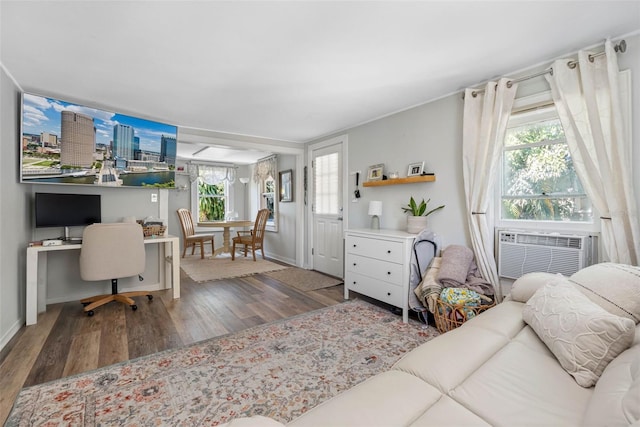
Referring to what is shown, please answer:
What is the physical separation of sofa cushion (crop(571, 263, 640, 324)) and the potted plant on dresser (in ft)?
4.90

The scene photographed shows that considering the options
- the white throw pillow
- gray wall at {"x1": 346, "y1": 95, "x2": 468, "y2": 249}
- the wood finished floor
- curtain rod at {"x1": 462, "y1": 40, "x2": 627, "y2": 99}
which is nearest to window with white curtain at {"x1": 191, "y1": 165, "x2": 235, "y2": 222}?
the wood finished floor

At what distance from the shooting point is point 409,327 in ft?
8.55

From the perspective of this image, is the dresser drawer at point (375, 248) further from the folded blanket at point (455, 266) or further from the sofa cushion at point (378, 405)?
the sofa cushion at point (378, 405)

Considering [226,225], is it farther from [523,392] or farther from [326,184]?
[523,392]

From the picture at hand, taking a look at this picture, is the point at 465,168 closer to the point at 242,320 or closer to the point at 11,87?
the point at 242,320

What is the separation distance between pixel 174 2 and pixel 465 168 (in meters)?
2.51

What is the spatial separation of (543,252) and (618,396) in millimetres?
1750

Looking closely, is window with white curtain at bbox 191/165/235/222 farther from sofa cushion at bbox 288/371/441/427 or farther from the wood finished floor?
sofa cushion at bbox 288/371/441/427

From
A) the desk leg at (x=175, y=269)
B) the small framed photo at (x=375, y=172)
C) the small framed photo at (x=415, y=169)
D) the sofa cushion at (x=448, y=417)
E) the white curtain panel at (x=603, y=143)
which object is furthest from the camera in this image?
the small framed photo at (x=375, y=172)

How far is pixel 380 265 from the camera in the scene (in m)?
2.98

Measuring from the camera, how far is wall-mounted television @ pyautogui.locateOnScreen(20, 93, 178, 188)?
277 cm

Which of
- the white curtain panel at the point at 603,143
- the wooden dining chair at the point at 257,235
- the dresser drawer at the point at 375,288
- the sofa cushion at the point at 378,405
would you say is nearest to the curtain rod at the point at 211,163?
the wooden dining chair at the point at 257,235

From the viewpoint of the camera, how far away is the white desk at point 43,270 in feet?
8.84

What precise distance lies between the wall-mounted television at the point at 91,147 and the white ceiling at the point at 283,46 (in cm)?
20
